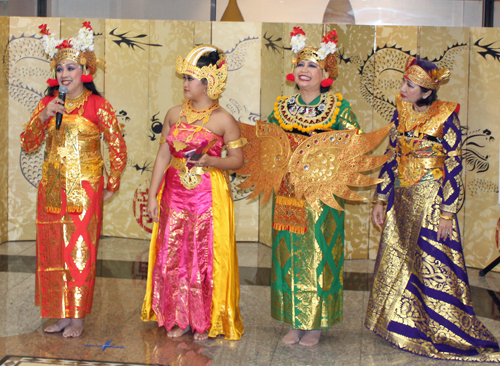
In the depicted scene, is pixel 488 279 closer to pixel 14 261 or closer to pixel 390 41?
pixel 390 41

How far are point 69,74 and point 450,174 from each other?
2215 mm

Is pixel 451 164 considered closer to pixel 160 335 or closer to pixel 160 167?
pixel 160 167

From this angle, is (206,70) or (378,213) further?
(378,213)

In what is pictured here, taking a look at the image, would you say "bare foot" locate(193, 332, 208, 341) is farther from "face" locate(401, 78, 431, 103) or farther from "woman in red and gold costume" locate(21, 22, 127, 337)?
"face" locate(401, 78, 431, 103)

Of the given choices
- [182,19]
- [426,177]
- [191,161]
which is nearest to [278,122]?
[191,161]

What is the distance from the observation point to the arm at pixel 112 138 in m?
3.31

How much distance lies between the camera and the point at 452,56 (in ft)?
15.9

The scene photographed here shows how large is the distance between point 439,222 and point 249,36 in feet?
9.69

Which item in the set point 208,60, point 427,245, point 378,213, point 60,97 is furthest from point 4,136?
point 427,245

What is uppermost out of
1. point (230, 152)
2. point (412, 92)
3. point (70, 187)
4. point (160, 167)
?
point (412, 92)

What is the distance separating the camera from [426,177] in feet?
10.3

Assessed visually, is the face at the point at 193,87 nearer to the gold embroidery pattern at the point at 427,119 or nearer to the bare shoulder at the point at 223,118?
the bare shoulder at the point at 223,118

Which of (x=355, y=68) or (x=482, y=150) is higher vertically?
(x=355, y=68)

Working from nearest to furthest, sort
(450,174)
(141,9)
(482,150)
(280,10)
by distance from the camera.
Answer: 1. (450,174)
2. (482,150)
3. (280,10)
4. (141,9)
